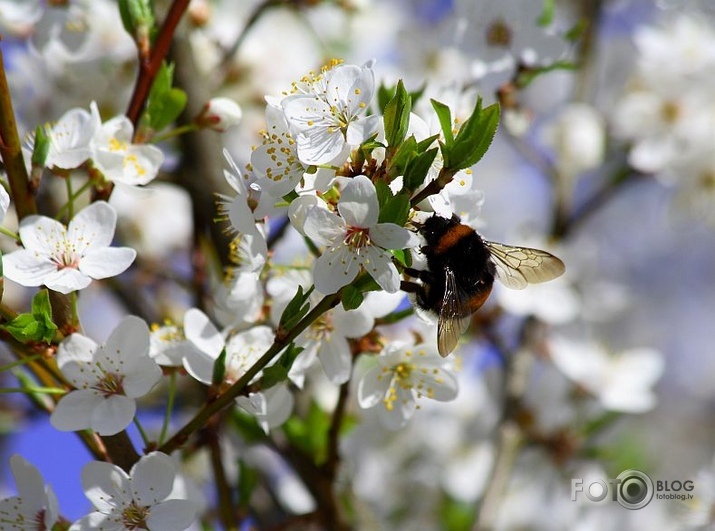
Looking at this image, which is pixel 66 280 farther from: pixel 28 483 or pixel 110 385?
pixel 28 483

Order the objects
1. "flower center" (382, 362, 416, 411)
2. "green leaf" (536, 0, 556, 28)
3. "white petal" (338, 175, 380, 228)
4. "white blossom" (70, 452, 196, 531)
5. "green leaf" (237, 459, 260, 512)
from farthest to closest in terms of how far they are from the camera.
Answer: "green leaf" (536, 0, 556, 28) → "green leaf" (237, 459, 260, 512) → "flower center" (382, 362, 416, 411) → "white blossom" (70, 452, 196, 531) → "white petal" (338, 175, 380, 228)

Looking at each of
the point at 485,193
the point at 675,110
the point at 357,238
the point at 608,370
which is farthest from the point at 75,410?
the point at 675,110

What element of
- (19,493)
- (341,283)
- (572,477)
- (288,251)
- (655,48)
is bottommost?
(572,477)

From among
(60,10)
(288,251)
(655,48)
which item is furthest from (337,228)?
(655,48)

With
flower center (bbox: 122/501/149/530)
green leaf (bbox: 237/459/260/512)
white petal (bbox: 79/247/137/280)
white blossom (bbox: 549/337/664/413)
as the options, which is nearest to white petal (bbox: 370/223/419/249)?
white petal (bbox: 79/247/137/280)

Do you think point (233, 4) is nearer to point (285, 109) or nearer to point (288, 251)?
point (288, 251)

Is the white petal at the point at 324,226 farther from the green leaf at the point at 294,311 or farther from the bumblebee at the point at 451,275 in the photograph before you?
the bumblebee at the point at 451,275

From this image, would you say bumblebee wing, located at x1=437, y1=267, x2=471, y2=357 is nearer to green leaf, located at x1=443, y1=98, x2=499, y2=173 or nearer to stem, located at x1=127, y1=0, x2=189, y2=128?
green leaf, located at x1=443, y1=98, x2=499, y2=173
